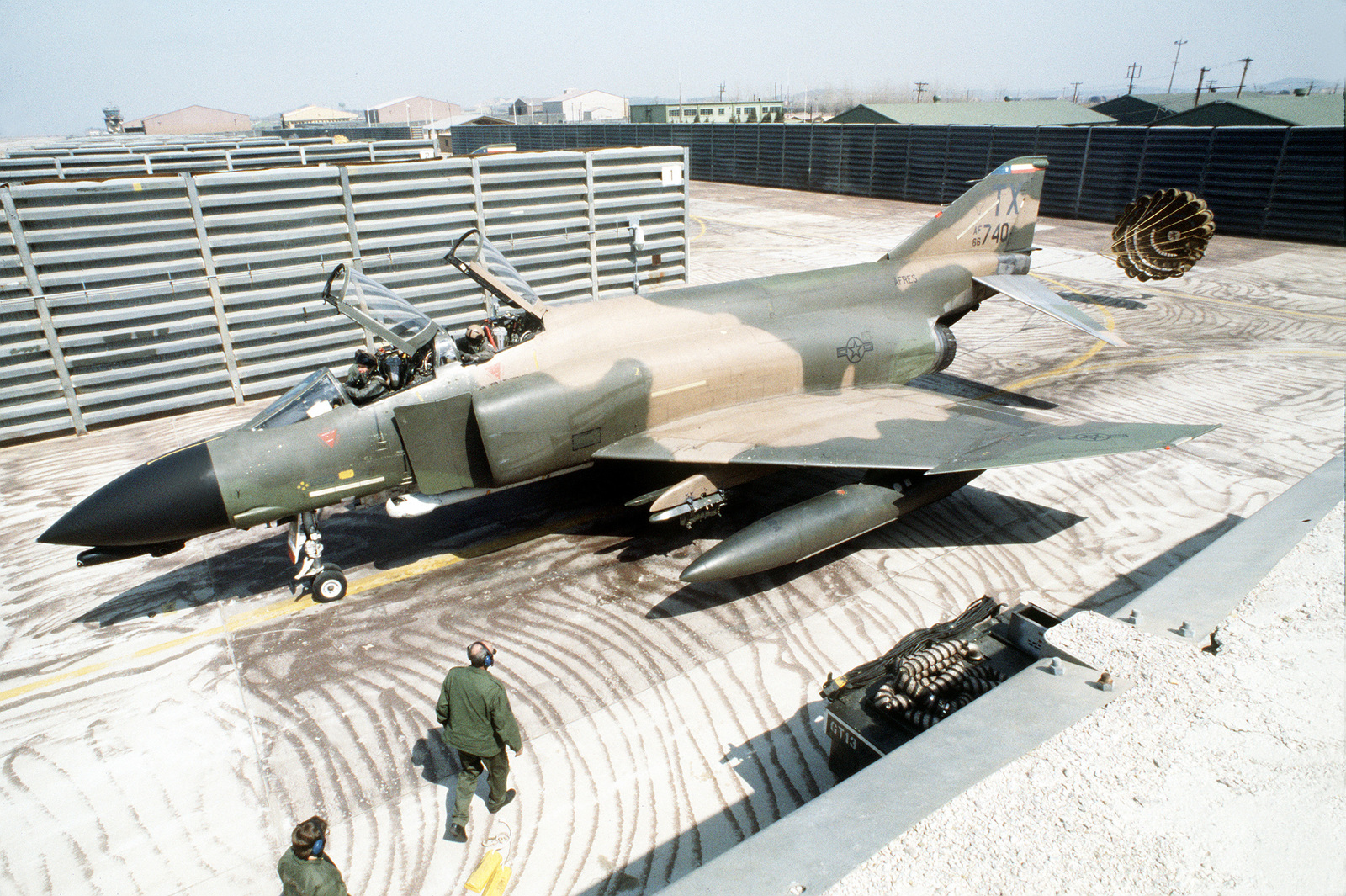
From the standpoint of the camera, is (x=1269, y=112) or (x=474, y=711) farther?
(x=1269, y=112)

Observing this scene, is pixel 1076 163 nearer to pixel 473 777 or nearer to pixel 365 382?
pixel 365 382

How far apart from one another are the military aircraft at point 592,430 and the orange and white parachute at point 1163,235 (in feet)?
42.5

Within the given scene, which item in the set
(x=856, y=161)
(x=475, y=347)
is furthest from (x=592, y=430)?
(x=856, y=161)

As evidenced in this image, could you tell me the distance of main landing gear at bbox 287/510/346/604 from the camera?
7.64m

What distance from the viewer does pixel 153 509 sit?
22.0ft

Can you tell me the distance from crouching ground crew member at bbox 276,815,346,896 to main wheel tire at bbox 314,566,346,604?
392 cm

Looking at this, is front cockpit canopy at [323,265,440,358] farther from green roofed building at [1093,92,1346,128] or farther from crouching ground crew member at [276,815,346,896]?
green roofed building at [1093,92,1346,128]

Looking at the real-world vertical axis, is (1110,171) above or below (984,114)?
below

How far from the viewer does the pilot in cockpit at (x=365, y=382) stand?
754 centimetres

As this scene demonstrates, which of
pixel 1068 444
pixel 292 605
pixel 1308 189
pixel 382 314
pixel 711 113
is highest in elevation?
pixel 711 113

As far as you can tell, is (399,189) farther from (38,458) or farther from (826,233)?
(826,233)

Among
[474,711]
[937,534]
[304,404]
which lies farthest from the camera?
[937,534]

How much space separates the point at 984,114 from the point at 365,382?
1770 inches

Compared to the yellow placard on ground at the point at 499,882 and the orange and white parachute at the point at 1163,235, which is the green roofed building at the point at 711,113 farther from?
the yellow placard on ground at the point at 499,882
